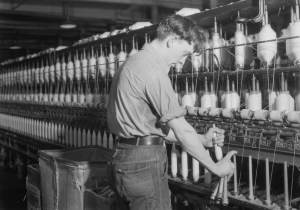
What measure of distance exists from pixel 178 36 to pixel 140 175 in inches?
29.9

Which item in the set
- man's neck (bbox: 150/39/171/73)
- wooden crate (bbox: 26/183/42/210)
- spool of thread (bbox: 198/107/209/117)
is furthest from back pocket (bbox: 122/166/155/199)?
wooden crate (bbox: 26/183/42/210)

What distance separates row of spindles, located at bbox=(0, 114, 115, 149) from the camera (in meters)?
4.38

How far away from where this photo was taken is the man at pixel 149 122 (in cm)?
203

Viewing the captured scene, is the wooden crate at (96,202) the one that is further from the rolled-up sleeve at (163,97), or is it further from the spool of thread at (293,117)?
the spool of thread at (293,117)

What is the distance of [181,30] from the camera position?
2119 millimetres

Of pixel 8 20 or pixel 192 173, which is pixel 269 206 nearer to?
pixel 192 173

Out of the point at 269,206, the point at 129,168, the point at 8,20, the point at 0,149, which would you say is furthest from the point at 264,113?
the point at 8,20

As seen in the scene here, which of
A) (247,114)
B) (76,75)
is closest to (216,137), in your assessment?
(247,114)

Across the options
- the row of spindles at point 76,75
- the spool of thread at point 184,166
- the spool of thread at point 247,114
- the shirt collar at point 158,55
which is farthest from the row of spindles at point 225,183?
the row of spindles at point 76,75

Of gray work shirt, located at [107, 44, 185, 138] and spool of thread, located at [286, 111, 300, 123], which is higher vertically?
gray work shirt, located at [107, 44, 185, 138]

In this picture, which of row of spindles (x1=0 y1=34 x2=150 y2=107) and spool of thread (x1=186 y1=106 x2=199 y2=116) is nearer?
spool of thread (x1=186 y1=106 x2=199 y2=116)

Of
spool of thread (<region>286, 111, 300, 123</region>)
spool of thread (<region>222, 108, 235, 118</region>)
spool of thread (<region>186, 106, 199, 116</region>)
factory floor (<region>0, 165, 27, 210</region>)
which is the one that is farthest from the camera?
factory floor (<region>0, 165, 27, 210</region>)

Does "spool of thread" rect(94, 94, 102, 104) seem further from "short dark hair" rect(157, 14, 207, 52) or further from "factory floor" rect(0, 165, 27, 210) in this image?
"short dark hair" rect(157, 14, 207, 52)

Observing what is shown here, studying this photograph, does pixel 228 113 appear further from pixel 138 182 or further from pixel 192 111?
pixel 138 182
